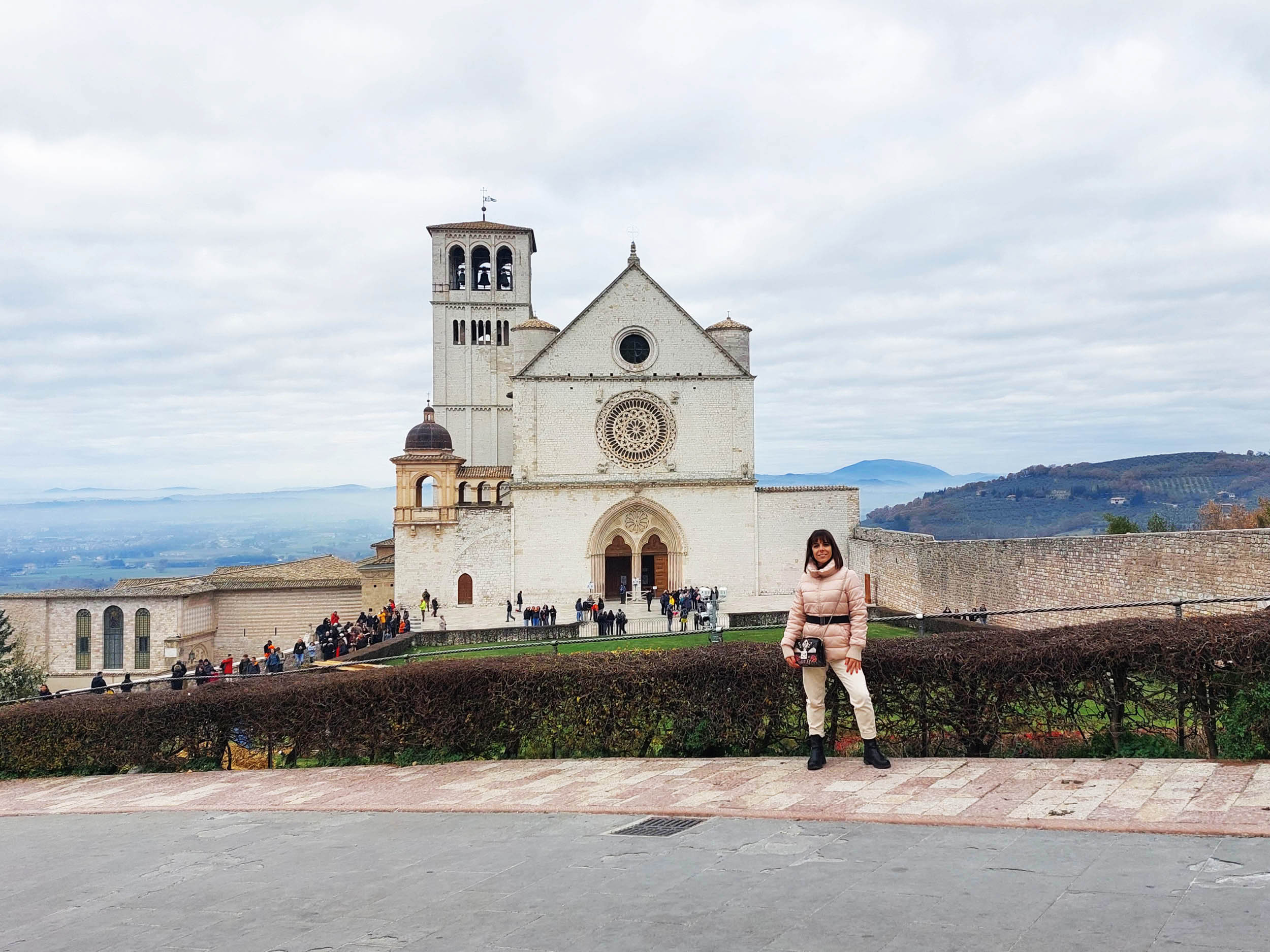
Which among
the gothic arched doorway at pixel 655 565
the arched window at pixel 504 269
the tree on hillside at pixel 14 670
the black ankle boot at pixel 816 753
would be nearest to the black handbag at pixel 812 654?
the black ankle boot at pixel 816 753

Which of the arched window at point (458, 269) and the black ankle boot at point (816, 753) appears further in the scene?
the arched window at point (458, 269)

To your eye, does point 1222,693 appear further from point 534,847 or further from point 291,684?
point 291,684

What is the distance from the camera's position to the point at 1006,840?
526cm

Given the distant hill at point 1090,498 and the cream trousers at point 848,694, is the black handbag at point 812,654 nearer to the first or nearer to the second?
the cream trousers at point 848,694

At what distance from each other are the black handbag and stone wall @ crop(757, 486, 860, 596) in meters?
31.4

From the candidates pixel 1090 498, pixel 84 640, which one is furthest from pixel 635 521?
pixel 1090 498

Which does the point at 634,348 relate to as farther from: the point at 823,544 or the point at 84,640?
the point at 823,544

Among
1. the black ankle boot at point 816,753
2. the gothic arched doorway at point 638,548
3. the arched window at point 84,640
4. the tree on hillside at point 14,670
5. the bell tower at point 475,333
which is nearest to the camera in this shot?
the black ankle boot at point 816,753

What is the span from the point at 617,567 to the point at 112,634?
20.4 metres

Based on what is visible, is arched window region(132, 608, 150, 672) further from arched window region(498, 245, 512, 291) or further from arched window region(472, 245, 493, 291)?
arched window region(498, 245, 512, 291)

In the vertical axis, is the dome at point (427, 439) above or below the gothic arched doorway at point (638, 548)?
above

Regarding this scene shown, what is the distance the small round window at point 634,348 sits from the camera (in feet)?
126

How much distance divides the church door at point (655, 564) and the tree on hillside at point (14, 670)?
21.8 metres

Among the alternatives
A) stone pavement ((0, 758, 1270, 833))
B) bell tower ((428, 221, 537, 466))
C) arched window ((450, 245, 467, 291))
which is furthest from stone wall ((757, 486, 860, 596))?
stone pavement ((0, 758, 1270, 833))
